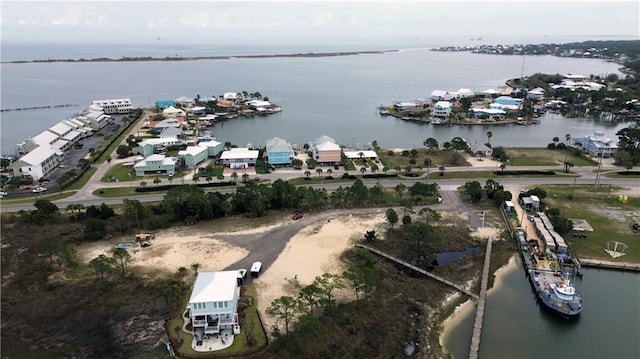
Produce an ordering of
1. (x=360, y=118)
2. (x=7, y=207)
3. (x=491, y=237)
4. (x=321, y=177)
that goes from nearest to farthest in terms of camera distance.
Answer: (x=491, y=237)
(x=7, y=207)
(x=321, y=177)
(x=360, y=118)

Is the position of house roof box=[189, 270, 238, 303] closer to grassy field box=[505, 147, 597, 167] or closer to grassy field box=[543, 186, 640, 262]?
grassy field box=[543, 186, 640, 262]

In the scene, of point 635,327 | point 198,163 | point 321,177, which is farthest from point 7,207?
point 635,327

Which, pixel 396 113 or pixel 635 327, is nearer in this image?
pixel 635 327

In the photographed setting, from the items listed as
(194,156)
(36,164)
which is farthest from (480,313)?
(36,164)

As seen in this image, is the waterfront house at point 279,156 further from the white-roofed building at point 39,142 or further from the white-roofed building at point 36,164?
the white-roofed building at point 39,142

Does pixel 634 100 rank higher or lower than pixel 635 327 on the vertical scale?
higher

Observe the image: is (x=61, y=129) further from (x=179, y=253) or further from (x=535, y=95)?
(x=535, y=95)

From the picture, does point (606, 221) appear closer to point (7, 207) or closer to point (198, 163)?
point (198, 163)
